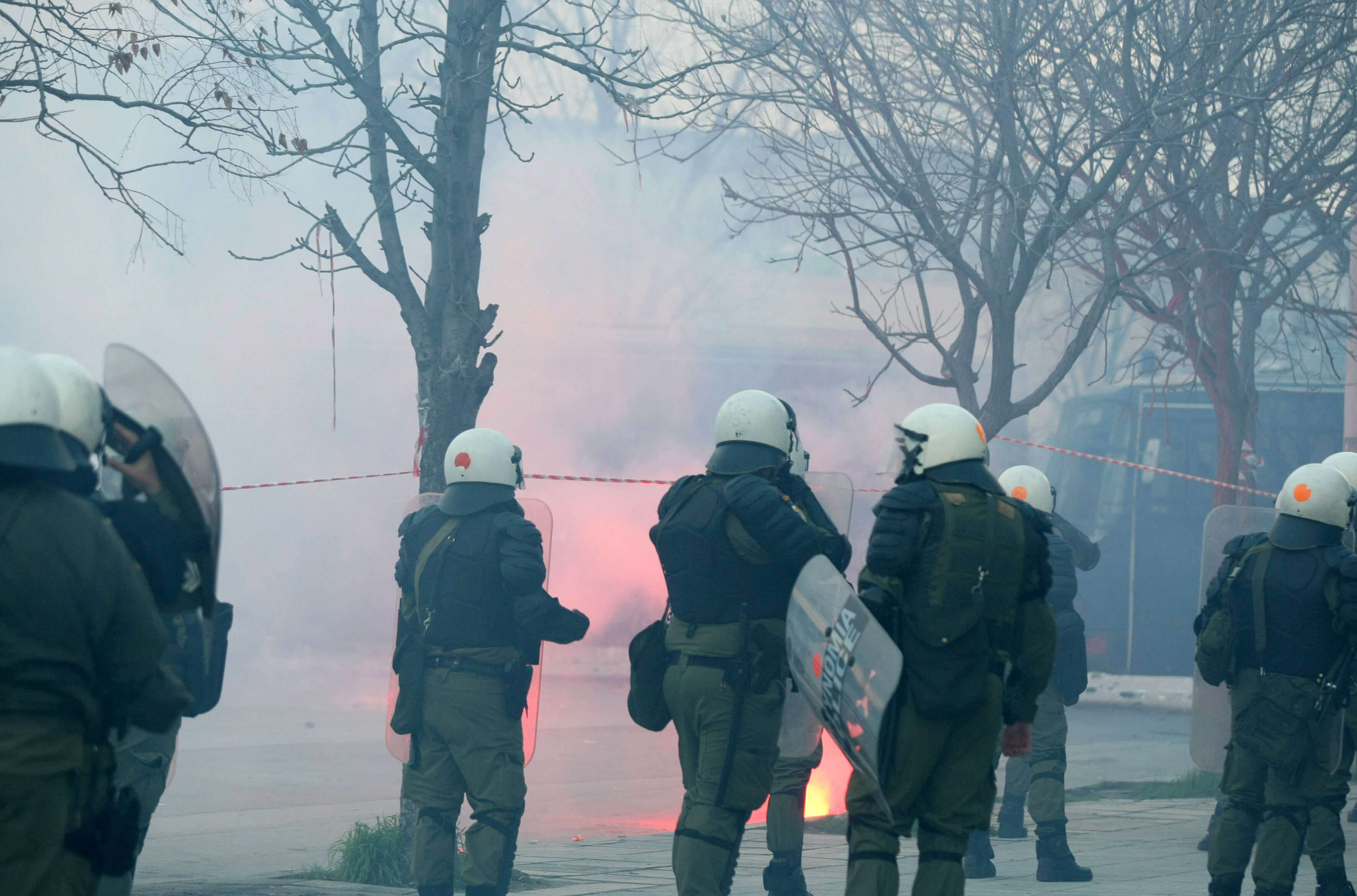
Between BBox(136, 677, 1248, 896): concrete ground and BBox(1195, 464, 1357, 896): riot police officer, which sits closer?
BBox(1195, 464, 1357, 896): riot police officer

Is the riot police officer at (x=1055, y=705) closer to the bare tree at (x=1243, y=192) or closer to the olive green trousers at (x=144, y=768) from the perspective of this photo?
the bare tree at (x=1243, y=192)

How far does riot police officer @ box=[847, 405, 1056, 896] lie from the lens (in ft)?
14.1

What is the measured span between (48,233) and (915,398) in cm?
1125

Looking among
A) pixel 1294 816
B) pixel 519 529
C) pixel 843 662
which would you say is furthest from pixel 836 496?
pixel 843 662

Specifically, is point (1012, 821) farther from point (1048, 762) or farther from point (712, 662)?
point (712, 662)

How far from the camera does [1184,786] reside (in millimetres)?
10023

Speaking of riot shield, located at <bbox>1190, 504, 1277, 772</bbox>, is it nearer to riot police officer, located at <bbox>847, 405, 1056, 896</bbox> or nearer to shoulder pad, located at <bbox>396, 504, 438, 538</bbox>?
riot police officer, located at <bbox>847, 405, 1056, 896</bbox>

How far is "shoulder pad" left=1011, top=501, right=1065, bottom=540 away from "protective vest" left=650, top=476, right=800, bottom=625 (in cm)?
75

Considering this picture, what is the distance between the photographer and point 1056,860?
6.70m

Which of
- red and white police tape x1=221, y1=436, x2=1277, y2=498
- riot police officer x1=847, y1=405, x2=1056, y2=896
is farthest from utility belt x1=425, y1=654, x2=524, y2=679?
riot police officer x1=847, y1=405, x2=1056, y2=896

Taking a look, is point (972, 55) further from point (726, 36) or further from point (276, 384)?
point (276, 384)

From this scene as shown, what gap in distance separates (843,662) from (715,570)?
87 cm

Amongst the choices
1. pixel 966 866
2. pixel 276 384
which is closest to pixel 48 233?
pixel 276 384

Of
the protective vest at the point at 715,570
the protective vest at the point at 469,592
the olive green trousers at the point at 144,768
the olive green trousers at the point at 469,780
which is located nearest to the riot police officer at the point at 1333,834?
the protective vest at the point at 715,570
